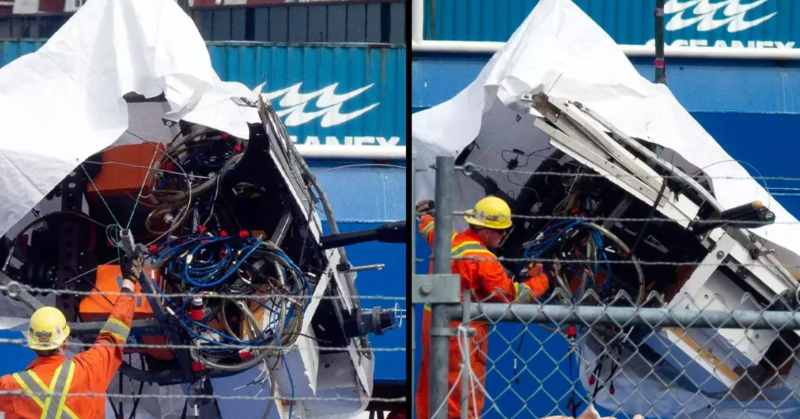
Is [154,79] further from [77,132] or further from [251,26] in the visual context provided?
[251,26]

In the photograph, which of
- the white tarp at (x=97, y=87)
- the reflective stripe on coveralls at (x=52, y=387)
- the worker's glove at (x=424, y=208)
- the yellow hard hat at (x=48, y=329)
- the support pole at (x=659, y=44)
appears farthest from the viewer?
the support pole at (x=659, y=44)

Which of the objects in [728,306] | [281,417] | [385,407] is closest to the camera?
[728,306]

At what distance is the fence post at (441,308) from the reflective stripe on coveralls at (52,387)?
230 cm

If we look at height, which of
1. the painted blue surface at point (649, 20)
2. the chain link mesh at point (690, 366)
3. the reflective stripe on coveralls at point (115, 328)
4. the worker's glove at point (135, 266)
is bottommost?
the chain link mesh at point (690, 366)

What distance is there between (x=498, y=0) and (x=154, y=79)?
536 centimetres

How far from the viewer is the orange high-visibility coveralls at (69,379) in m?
4.19

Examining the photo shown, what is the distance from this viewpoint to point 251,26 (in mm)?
8945

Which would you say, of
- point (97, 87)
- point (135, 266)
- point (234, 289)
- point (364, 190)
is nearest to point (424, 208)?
point (234, 289)

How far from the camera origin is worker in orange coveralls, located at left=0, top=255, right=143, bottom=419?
4.20 m

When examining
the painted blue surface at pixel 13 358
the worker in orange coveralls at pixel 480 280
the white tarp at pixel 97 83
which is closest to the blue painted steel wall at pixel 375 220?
the painted blue surface at pixel 13 358

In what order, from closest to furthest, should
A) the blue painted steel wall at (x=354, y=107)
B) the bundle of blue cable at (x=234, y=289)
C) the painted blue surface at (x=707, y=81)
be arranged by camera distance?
the bundle of blue cable at (x=234, y=289) → the blue painted steel wall at (x=354, y=107) → the painted blue surface at (x=707, y=81)

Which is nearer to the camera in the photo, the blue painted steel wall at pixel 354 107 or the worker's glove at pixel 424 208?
the worker's glove at pixel 424 208

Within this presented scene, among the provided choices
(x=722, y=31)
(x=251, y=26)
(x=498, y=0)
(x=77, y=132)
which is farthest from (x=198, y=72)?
(x=722, y=31)

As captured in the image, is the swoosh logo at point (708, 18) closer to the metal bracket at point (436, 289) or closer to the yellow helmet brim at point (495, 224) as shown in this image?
the yellow helmet brim at point (495, 224)
